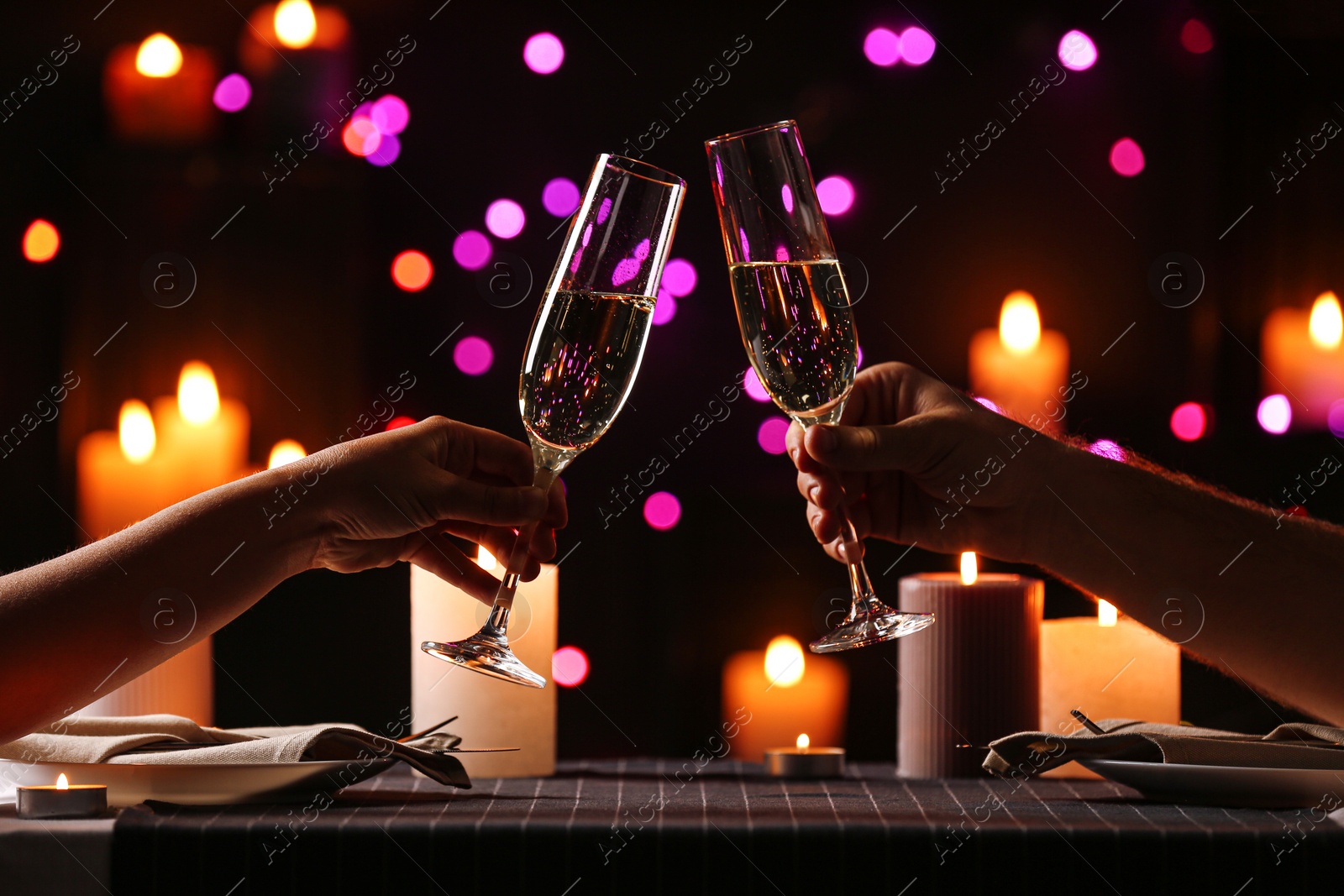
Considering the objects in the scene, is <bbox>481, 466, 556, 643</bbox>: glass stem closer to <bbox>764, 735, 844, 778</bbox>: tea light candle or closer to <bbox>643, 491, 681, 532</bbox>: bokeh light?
<bbox>764, 735, 844, 778</bbox>: tea light candle

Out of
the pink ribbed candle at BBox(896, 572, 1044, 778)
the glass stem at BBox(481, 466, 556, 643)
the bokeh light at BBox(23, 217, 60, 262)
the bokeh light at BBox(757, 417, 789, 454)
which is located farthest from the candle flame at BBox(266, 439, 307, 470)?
the pink ribbed candle at BBox(896, 572, 1044, 778)

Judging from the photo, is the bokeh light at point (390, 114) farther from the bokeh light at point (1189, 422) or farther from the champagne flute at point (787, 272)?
the bokeh light at point (1189, 422)

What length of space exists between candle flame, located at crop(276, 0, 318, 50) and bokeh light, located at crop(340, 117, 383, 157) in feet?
0.41

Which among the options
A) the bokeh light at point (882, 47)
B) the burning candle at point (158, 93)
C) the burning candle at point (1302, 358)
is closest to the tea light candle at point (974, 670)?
the burning candle at point (1302, 358)

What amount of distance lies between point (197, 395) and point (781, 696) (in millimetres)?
889

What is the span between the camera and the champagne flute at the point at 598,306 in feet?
2.78

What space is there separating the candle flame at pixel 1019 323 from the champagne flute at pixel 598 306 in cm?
86

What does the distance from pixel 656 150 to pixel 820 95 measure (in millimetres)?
240

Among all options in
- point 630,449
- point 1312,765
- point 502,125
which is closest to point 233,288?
point 502,125

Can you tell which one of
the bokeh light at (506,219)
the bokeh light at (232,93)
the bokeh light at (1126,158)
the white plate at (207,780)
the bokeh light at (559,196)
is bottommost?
the white plate at (207,780)

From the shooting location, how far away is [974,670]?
1.13m

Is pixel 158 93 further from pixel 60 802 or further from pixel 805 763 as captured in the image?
pixel 805 763

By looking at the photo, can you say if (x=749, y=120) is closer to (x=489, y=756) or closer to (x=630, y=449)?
(x=630, y=449)

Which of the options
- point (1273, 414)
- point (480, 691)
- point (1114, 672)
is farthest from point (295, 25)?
point (1273, 414)
